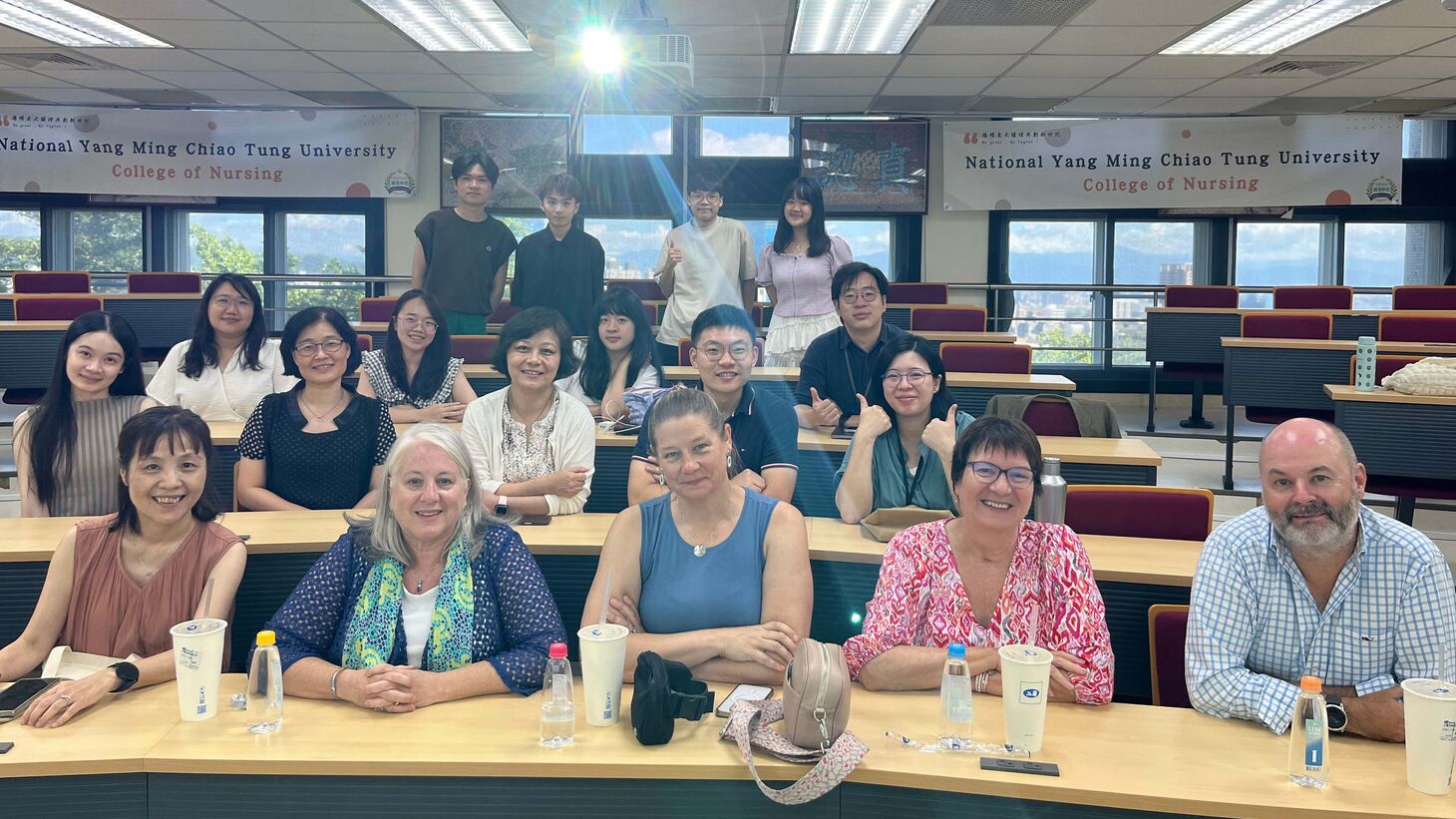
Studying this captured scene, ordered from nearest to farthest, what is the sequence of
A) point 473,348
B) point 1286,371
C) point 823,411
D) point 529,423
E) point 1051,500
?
point 1051,500, point 529,423, point 823,411, point 473,348, point 1286,371

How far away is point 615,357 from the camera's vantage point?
455cm

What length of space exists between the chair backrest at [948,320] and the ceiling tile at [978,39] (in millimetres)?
1651

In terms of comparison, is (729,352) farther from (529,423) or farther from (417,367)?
(417,367)

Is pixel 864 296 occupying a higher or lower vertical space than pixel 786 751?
higher

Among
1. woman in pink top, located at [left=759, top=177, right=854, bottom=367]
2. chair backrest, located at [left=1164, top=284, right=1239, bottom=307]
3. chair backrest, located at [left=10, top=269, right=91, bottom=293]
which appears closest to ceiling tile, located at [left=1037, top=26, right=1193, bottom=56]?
woman in pink top, located at [left=759, top=177, right=854, bottom=367]

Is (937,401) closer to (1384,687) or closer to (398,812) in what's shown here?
(1384,687)

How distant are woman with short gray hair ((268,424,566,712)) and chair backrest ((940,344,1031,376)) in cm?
360

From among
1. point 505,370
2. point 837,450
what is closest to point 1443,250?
point 837,450

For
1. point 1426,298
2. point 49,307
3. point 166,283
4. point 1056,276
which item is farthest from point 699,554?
point 1056,276

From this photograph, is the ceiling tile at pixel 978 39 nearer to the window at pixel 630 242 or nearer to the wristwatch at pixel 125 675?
the window at pixel 630 242

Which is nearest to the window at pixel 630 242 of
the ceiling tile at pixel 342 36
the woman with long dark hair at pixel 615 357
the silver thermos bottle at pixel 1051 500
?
the ceiling tile at pixel 342 36

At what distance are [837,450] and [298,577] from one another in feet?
6.14

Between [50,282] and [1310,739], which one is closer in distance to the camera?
[1310,739]

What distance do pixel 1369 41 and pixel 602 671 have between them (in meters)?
6.74
